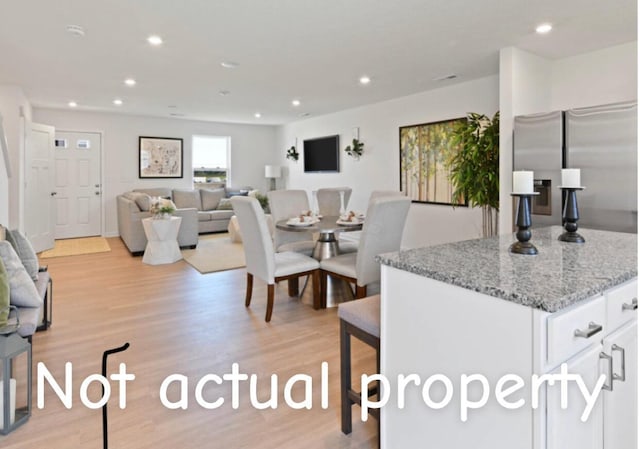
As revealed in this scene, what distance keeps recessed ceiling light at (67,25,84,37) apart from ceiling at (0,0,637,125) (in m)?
0.06

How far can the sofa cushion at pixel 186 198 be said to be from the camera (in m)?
8.19

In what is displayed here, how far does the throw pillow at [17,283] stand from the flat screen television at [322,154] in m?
5.91

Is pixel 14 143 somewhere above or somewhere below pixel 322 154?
below

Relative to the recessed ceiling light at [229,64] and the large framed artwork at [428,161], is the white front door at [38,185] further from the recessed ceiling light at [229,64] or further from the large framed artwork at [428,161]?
the large framed artwork at [428,161]

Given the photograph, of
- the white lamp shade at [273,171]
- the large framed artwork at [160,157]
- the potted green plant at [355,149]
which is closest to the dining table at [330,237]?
the potted green plant at [355,149]

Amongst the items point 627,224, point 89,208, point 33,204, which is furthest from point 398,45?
point 89,208

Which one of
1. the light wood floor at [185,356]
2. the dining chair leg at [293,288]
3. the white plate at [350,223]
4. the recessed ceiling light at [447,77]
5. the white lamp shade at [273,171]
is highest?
the recessed ceiling light at [447,77]

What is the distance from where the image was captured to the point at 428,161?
19.3 ft

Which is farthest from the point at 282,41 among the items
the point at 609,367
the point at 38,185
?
the point at 38,185

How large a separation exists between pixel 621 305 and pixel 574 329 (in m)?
0.34

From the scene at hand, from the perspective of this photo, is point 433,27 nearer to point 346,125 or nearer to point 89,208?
point 346,125

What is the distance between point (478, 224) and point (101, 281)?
184 inches

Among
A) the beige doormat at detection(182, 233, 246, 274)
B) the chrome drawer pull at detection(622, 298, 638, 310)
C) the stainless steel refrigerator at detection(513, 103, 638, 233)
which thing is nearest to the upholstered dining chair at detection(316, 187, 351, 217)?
the beige doormat at detection(182, 233, 246, 274)

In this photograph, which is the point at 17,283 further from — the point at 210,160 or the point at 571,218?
the point at 210,160
